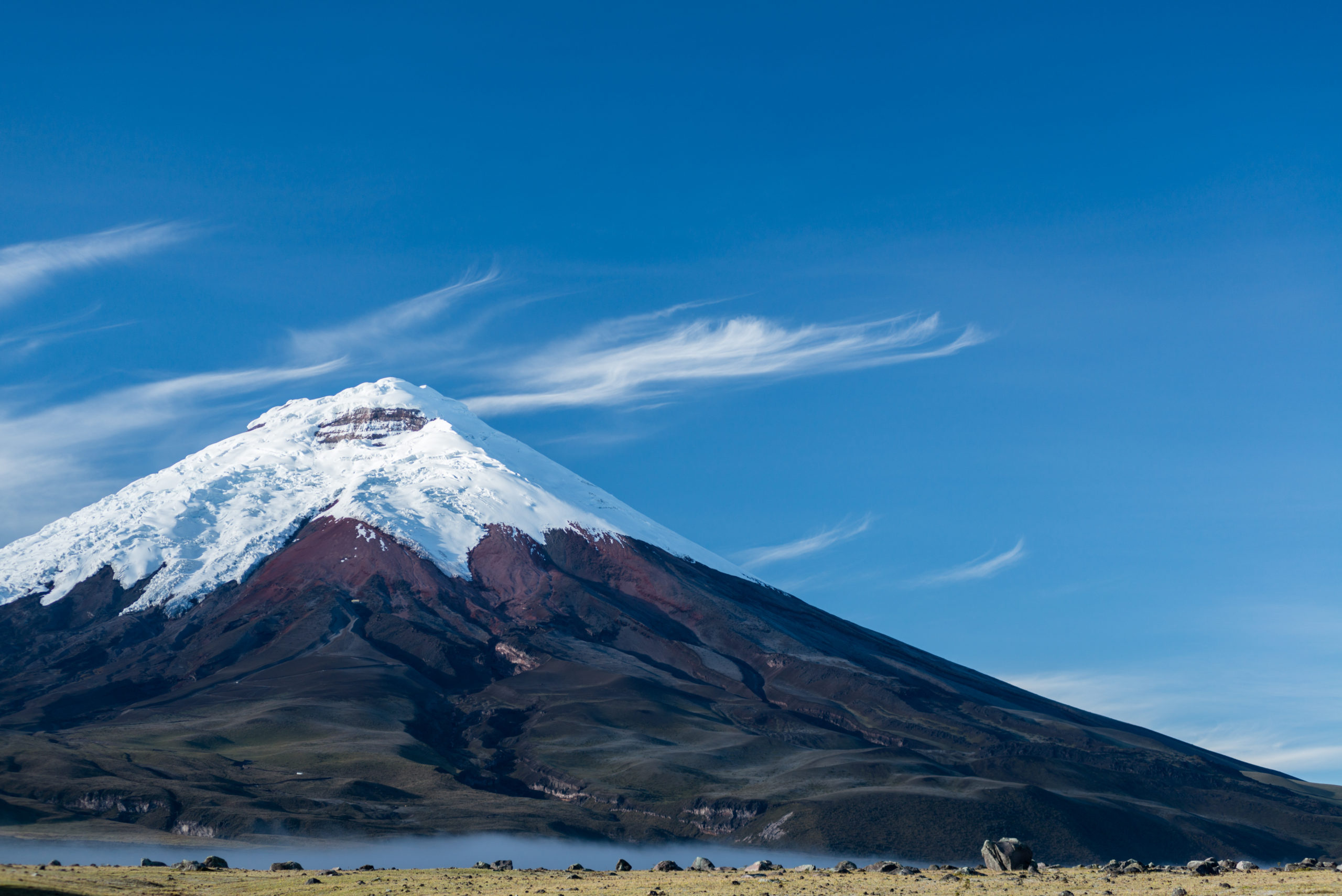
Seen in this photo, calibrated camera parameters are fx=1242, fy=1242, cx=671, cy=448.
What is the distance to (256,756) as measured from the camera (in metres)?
183

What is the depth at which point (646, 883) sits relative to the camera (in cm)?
5475

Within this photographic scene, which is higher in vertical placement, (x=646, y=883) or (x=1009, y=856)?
(x=1009, y=856)

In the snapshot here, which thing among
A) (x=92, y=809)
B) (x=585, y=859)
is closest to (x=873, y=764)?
(x=585, y=859)

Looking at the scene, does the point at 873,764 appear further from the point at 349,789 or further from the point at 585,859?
the point at 349,789

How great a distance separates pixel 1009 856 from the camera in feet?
200

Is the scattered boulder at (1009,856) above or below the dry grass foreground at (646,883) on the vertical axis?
above

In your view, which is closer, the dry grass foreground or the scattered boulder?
the dry grass foreground

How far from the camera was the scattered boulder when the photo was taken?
199ft

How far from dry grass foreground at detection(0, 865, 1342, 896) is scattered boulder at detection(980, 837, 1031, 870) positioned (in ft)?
7.63

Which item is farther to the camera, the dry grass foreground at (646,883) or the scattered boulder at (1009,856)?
the scattered boulder at (1009,856)

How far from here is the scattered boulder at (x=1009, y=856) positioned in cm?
6072

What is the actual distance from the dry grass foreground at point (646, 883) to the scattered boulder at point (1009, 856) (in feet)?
7.63

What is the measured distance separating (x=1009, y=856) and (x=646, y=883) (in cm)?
1873

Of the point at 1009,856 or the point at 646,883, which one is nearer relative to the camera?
the point at 646,883
